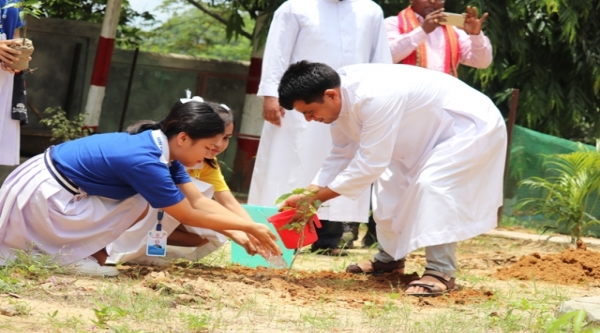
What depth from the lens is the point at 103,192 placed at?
4.60 meters

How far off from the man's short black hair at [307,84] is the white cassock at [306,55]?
159cm

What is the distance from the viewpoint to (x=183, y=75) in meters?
10.9

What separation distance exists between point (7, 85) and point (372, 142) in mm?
2109

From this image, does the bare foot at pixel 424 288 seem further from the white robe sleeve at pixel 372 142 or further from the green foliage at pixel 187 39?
the green foliage at pixel 187 39

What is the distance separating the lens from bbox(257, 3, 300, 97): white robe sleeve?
6211mm

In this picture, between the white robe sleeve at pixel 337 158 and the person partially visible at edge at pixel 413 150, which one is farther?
the white robe sleeve at pixel 337 158

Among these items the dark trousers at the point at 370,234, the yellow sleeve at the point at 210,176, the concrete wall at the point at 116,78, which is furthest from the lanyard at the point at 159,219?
the concrete wall at the point at 116,78

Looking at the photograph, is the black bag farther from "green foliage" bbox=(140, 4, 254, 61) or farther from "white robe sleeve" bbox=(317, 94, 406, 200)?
"green foliage" bbox=(140, 4, 254, 61)

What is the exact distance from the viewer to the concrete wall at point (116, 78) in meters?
10.1

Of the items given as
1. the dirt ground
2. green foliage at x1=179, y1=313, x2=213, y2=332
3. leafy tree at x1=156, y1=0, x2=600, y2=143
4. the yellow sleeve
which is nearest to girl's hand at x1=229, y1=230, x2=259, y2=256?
the dirt ground

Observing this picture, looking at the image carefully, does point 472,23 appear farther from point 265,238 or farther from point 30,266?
point 30,266

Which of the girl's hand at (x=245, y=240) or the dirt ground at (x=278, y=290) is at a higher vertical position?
the girl's hand at (x=245, y=240)

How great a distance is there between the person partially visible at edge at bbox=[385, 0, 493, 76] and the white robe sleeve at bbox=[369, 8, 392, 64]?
205mm

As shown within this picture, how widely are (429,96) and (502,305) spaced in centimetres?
111
